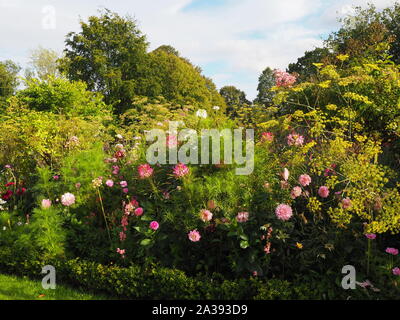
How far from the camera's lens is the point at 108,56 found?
2469 cm

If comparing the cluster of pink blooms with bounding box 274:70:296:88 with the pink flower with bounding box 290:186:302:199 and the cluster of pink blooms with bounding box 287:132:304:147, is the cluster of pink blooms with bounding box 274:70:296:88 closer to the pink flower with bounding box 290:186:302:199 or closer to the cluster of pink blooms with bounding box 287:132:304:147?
the cluster of pink blooms with bounding box 287:132:304:147

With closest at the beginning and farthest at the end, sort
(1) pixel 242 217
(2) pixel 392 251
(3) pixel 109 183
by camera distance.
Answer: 1. (2) pixel 392 251
2. (1) pixel 242 217
3. (3) pixel 109 183

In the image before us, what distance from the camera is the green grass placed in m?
4.10

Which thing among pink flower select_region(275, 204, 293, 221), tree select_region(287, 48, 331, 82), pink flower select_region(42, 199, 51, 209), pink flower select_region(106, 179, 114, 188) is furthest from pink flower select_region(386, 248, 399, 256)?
tree select_region(287, 48, 331, 82)

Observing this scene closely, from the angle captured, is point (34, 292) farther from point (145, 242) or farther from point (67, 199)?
point (145, 242)

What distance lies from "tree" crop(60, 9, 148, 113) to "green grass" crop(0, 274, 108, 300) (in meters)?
19.2

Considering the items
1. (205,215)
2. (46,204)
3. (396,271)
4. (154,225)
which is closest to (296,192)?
(205,215)

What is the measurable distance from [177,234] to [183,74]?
2270cm

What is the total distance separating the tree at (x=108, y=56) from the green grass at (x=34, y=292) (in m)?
19.2

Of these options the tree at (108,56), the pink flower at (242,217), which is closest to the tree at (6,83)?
the tree at (108,56)

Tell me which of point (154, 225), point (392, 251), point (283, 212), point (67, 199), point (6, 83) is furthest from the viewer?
point (6, 83)

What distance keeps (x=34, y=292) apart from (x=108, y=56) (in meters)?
22.4

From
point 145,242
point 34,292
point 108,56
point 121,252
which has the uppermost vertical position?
point 108,56

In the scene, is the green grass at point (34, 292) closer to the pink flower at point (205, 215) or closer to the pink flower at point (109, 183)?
the pink flower at point (109, 183)
